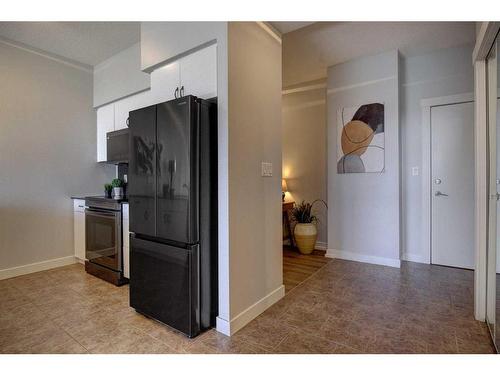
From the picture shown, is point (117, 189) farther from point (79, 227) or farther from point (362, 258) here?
point (362, 258)

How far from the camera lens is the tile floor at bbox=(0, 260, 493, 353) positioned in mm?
1735

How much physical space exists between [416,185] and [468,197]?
53 centimetres

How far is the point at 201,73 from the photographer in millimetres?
2059

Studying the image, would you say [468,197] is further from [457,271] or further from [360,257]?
[360,257]

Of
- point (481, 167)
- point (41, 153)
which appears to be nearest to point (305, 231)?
point (481, 167)

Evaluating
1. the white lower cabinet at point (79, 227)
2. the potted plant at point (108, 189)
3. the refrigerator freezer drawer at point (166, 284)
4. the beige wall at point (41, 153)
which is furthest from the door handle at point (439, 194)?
the beige wall at point (41, 153)

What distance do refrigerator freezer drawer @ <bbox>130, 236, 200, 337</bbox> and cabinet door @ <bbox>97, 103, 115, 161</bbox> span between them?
80.3 inches

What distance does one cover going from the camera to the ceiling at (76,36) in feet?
9.22

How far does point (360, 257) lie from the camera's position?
140 inches

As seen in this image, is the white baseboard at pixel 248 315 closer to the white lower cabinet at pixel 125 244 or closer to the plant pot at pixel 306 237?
the white lower cabinet at pixel 125 244

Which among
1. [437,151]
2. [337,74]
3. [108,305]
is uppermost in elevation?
[337,74]
